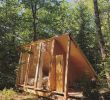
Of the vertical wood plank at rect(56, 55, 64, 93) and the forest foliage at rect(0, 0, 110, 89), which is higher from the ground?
the forest foliage at rect(0, 0, 110, 89)

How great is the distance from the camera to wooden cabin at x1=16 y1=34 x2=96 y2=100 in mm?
12172

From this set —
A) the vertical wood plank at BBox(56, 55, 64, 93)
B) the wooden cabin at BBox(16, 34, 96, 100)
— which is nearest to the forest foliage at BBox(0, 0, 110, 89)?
the wooden cabin at BBox(16, 34, 96, 100)

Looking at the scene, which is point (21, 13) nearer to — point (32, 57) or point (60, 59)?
point (32, 57)

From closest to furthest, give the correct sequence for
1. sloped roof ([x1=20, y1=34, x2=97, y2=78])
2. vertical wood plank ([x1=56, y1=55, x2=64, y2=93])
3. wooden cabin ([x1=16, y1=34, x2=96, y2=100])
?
1. vertical wood plank ([x1=56, y1=55, x2=64, y2=93])
2. wooden cabin ([x1=16, y1=34, x2=96, y2=100])
3. sloped roof ([x1=20, y1=34, x2=97, y2=78])

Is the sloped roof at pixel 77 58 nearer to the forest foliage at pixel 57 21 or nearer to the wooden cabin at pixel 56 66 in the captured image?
the wooden cabin at pixel 56 66

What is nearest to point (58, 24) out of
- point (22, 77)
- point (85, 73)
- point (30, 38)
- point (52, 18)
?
point (52, 18)

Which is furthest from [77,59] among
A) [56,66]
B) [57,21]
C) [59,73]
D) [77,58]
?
[57,21]

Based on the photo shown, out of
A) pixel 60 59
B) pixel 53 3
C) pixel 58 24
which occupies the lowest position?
pixel 60 59

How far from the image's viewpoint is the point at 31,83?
15.1 meters

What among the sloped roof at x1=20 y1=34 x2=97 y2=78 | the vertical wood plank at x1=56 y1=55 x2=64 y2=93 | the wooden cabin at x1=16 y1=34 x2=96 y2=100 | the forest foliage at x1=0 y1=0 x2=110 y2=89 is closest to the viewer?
the vertical wood plank at x1=56 y1=55 x2=64 y2=93

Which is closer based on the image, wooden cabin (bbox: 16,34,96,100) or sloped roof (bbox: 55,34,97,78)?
wooden cabin (bbox: 16,34,96,100)

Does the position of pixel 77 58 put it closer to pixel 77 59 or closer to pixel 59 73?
pixel 77 59

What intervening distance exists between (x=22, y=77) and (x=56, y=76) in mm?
4828

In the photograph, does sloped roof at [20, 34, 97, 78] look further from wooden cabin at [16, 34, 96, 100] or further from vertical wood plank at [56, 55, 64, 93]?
vertical wood plank at [56, 55, 64, 93]
